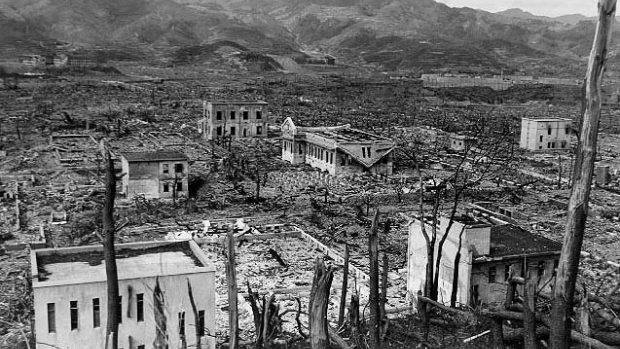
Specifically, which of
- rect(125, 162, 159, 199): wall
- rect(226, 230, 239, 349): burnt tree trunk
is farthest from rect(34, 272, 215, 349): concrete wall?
rect(125, 162, 159, 199): wall

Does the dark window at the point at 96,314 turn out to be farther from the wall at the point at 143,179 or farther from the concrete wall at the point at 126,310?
the wall at the point at 143,179

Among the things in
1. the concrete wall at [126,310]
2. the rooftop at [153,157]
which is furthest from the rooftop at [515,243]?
the rooftop at [153,157]

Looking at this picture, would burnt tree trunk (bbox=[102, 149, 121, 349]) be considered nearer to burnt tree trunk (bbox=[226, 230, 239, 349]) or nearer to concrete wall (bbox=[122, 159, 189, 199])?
burnt tree trunk (bbox=[226, 230, 239, 349])

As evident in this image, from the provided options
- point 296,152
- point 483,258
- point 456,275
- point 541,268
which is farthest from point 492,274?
point 296,152

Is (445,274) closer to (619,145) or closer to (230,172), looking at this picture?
(230,172)

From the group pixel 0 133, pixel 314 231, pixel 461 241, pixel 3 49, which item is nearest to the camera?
pixel 461 241

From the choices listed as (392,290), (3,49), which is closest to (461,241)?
(392,290)

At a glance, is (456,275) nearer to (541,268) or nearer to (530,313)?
(541,268)
